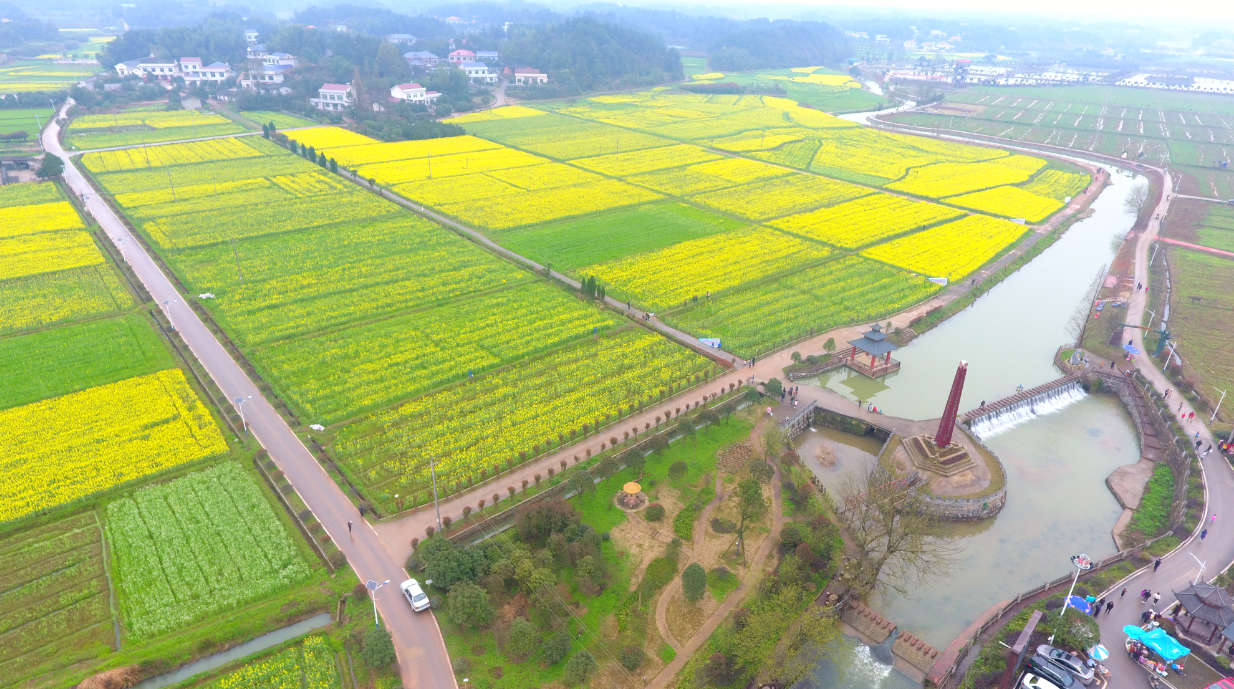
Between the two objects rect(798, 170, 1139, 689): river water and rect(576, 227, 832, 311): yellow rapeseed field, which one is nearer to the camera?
rect(798, 170, 1139, 689): river water

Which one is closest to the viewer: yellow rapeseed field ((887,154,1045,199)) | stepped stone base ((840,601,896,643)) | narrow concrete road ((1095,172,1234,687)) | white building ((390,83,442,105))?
narrow concrete road ((1095,172,1234,687))

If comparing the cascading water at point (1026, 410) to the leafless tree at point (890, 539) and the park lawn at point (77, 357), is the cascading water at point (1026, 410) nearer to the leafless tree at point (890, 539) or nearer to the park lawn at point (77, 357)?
the leafless tree at point (890, 539)

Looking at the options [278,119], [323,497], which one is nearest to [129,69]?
[278,119]

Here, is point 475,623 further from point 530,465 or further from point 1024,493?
point 1024,493

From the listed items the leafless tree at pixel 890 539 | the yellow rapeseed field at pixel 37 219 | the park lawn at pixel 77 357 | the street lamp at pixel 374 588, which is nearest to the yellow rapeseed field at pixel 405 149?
the yellow rapeseed field at pixel 37 219

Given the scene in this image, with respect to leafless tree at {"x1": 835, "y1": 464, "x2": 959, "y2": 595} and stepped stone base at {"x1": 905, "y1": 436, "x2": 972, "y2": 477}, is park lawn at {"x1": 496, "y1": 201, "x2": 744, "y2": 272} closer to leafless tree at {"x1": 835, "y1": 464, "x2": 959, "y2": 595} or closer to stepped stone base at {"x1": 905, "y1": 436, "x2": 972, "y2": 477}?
stepped stone base at {"x1": 905, "y1": 436, "x2": 972, "y2": 477}

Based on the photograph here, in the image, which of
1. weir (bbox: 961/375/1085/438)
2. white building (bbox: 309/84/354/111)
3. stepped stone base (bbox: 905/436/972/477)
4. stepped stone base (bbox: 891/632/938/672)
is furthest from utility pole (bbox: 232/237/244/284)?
white building (bbox: 309/84/354/111)
